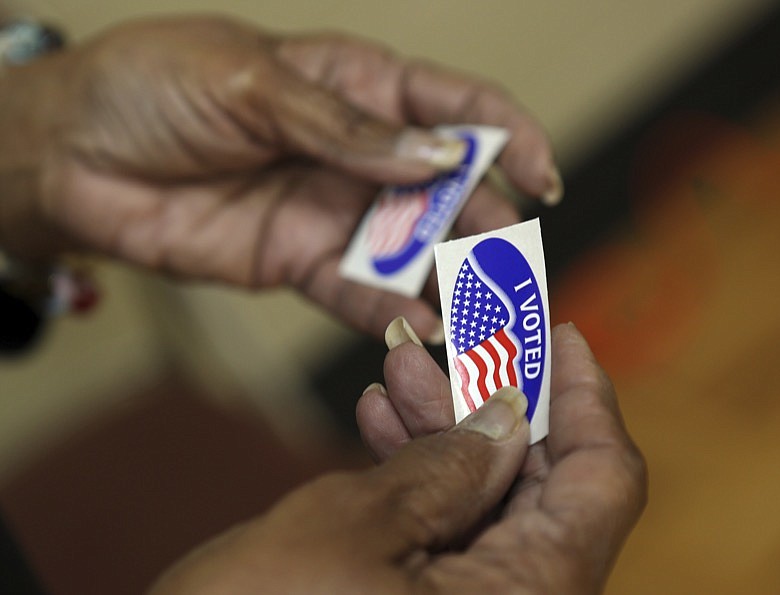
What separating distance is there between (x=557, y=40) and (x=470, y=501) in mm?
1497

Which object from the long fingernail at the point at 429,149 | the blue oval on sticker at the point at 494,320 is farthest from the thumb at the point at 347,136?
the blue oval on sticker at the point at 494,320

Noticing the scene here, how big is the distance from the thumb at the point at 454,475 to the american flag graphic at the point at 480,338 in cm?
1

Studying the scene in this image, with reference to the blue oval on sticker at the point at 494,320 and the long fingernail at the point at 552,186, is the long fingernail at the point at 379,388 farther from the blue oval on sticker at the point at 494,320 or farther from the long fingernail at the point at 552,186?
the long fingernail at the point at 552,186

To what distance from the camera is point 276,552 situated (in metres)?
0.43

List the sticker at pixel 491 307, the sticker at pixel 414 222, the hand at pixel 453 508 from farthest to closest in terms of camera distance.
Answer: the sticker at pixel 414 222
the sticker at pixel 491 307
the hand at pixel 453 508

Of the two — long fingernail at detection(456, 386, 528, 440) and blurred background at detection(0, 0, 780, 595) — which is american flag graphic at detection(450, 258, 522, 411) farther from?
blurred background at detection(0, 0, 780, 595)

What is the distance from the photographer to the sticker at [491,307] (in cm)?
54

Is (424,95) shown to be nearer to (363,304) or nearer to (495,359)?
(363,304)

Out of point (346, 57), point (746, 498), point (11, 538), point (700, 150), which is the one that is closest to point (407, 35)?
point (346, 57)

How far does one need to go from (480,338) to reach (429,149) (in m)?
0.40

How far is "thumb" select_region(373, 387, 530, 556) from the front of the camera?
18.5 inches

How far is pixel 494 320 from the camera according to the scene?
541 millimetres

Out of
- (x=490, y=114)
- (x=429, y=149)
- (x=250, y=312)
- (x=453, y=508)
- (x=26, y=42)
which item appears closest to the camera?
(x=453, y=508)

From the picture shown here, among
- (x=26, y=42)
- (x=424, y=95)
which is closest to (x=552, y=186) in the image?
(x=424, y=95)
